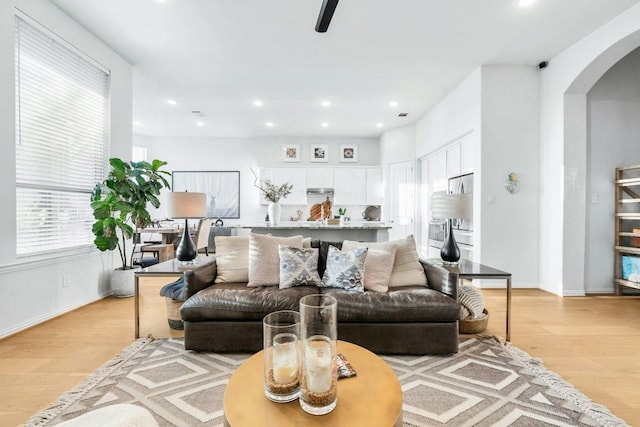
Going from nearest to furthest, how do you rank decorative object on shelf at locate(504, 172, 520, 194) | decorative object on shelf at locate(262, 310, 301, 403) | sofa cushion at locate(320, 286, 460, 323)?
decorative object on shelf at locate(262, 310, 301, 403), sofa cushion at locate(320, 286, 460, 323), decorative object on shelf at locate(504, 172, 520, 194)

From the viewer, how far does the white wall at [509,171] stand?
4.34m

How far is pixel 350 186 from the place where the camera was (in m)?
8.18

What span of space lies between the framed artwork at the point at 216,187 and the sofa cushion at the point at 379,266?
6.16 metres

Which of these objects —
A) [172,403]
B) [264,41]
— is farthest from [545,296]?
[264,41]

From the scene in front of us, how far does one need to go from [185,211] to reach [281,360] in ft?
7.13

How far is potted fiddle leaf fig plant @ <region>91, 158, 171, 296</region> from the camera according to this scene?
3.65 meters

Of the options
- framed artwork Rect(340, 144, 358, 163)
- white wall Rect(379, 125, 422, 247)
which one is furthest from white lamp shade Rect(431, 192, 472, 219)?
framed artwork Rect(340, 144, 358, 163)

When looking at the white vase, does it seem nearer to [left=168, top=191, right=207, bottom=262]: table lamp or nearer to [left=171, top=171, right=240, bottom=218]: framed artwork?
[left=168, top=191, right=207, bottom=262]: table lamp

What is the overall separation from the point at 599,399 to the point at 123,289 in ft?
15.0

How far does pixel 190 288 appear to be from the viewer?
251cm

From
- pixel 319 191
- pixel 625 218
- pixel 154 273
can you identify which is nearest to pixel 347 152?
pixel 319 191

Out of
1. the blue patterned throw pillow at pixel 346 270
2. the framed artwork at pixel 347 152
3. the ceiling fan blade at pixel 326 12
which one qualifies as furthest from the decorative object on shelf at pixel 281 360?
the framed artwork at pixel 347 152

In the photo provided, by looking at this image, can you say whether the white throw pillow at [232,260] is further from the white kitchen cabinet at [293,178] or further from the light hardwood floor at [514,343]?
the white kitchen cabinet at [293,178]

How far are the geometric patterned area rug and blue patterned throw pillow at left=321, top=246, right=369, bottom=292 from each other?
1.93 feet
